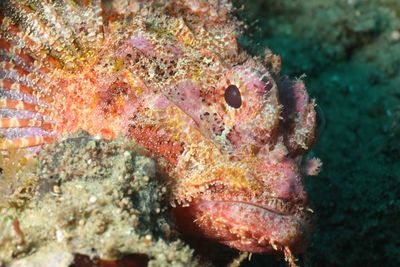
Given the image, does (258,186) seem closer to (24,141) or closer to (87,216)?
(87,216)

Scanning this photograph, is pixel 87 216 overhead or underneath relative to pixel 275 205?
underneath

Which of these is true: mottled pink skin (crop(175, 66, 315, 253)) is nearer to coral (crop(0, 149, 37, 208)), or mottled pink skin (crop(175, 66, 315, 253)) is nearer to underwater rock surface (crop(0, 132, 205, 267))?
underwater rock surface (crop(0, 132, 205, 267))

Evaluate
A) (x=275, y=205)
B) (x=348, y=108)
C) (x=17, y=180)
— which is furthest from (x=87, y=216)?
(x=348, y=108)

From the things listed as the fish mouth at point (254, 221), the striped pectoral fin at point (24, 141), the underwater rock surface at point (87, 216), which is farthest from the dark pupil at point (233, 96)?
the striped pectoral fin at point (24, 141)

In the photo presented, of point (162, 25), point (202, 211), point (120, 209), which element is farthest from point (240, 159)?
point (162, 25)

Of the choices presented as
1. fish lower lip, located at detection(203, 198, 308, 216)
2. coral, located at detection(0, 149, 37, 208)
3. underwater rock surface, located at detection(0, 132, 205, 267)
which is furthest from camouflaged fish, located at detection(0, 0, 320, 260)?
coral, located at detection(0, 149, 37, 208)

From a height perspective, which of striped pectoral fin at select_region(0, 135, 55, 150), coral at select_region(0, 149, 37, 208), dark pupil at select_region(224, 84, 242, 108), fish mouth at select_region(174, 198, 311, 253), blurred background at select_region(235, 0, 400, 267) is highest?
blurred background at select_region(235, 0, 400, 267)
